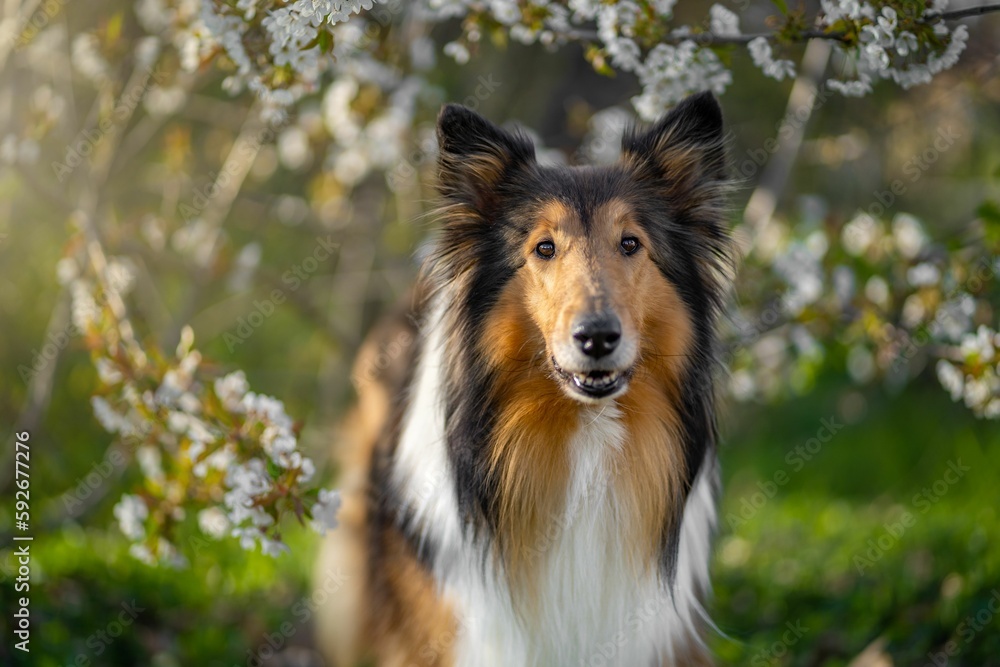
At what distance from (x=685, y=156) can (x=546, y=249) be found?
0.64 meters

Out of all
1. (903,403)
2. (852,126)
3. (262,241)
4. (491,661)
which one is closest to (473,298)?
(491,661)

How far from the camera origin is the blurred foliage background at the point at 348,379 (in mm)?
4273

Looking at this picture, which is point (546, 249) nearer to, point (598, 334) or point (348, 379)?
point (598, 334)

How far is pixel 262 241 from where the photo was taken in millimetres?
8867

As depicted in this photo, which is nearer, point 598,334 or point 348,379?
point 598,334

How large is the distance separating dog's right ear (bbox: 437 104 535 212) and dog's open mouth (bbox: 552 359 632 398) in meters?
0.76

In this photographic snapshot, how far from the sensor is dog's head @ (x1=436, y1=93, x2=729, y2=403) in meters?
2.82

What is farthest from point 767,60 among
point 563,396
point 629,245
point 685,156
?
point 563,396

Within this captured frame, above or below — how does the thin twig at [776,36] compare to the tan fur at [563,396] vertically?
above

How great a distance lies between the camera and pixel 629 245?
3004mm

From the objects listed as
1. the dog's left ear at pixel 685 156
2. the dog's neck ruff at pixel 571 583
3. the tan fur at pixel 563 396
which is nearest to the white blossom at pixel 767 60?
the dog's left ear at pixel 685 156

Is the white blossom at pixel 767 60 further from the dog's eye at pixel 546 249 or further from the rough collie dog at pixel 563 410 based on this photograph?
the dog's eye at pixel 546 249

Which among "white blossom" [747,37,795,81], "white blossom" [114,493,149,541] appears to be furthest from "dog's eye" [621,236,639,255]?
"white blossom" [114,493,149,541]

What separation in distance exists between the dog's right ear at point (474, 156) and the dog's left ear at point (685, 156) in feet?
1.35
